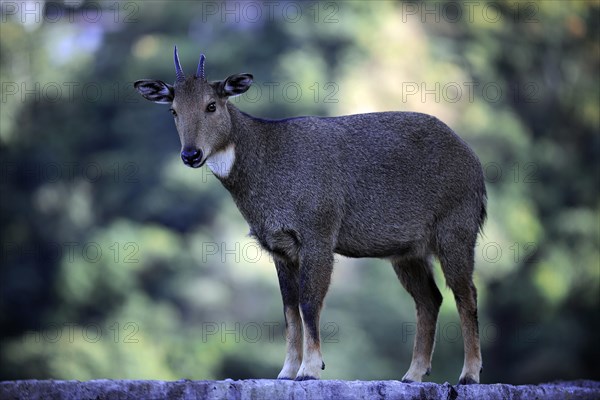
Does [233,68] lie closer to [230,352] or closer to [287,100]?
[287,100]

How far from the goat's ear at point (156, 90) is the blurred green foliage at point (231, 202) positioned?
33753mm

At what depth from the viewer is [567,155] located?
73.3m

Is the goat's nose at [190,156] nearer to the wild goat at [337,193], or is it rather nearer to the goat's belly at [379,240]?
the wild goat at [337,193]

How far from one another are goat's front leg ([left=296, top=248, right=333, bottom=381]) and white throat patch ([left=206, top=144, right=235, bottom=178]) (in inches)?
61.5

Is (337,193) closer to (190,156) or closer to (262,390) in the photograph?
(190,156)

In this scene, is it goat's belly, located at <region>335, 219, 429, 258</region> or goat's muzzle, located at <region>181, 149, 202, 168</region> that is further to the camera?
goat's belly, located at <region>335, 219, 429, 258</region>

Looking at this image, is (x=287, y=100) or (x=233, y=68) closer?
(x=287, y=100)

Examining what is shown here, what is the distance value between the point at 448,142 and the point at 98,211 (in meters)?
53.0

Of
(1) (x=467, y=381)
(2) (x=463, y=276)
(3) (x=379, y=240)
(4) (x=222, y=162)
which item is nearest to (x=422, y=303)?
(2) (x=463, y=276)

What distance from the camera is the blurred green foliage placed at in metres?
53.8

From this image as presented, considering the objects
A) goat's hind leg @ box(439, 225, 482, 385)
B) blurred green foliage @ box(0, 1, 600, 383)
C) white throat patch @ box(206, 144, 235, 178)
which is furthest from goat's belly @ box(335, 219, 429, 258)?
blurred green foliage @ box(0, 1, 600, 383)

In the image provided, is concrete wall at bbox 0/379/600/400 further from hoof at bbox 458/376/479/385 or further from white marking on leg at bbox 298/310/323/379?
white marking on leg at bbox 298/310/323/379

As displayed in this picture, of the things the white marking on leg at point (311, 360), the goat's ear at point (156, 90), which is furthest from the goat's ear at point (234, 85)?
the white marking on leg at point (311, 360)

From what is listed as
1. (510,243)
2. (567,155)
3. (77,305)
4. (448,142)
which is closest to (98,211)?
(77,305)
